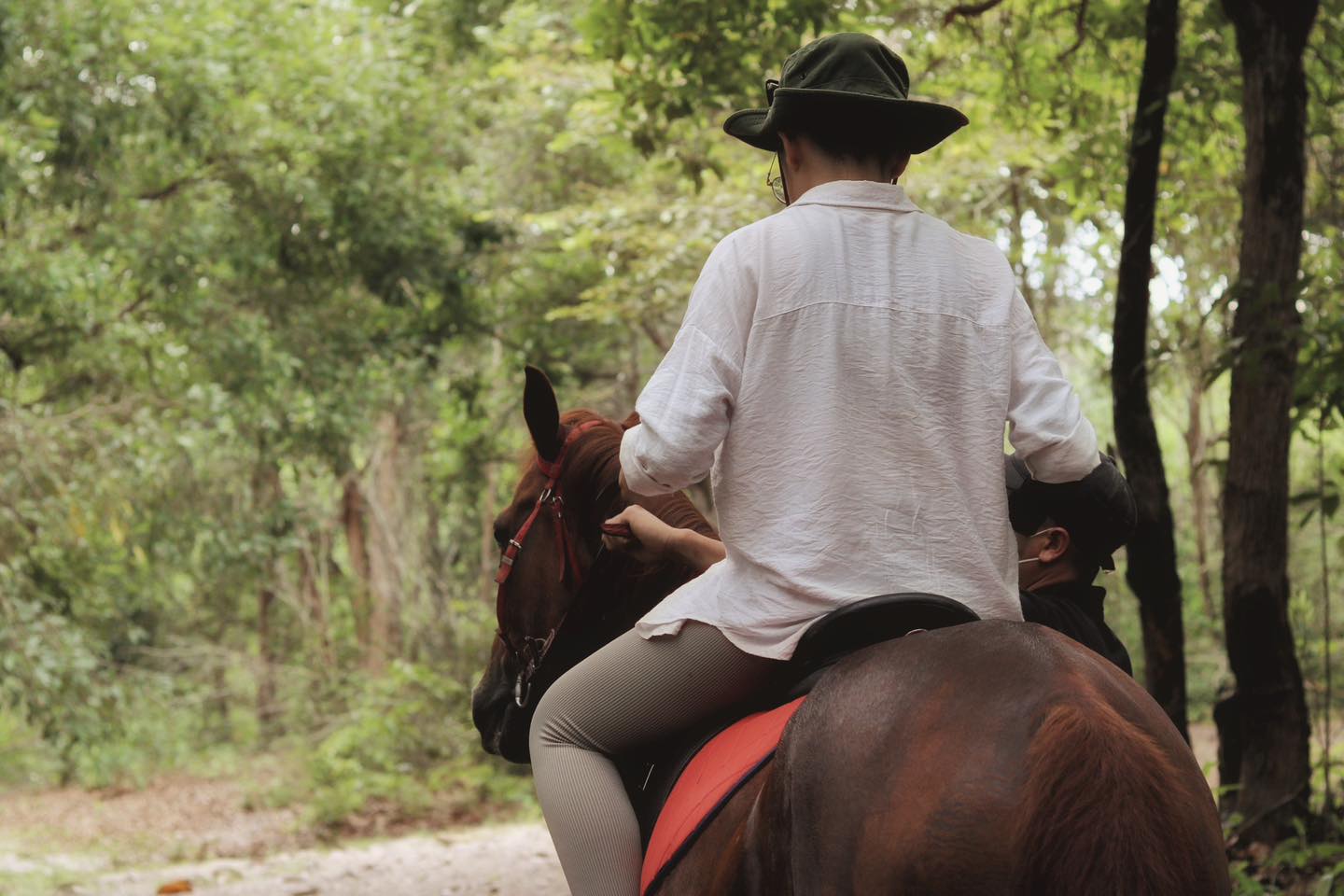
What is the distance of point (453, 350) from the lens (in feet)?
57.7

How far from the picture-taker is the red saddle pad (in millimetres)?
2018

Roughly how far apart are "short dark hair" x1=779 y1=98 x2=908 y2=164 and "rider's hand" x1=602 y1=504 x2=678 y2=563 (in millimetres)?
729

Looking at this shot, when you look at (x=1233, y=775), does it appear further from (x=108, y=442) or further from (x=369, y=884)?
(x=108, y=442)

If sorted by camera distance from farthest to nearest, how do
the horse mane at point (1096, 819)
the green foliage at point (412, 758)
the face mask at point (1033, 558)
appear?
the green foliage at point (412, 758) → the face mask at point (1033, 558) → the horse mane at point (1096, 819)

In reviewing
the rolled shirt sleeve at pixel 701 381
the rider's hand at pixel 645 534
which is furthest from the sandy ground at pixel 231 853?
the rolled shirt sleeve at pixel 701 381

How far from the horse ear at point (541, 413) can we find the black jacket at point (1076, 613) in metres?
0.96

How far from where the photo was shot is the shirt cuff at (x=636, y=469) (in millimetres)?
2107

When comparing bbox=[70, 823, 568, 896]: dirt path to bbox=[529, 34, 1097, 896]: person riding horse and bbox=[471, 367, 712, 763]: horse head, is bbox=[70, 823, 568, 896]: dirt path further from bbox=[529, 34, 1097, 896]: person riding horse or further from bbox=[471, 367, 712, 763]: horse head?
bbox=[529, 34, 1097, 896]: person riding horse

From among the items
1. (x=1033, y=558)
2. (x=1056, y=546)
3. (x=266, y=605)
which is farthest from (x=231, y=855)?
(x=1056, y=546)

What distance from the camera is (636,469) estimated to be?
213 centimetres

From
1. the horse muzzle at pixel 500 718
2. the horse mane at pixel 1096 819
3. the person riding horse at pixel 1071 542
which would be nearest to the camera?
the horse mane at pixel 1096 819

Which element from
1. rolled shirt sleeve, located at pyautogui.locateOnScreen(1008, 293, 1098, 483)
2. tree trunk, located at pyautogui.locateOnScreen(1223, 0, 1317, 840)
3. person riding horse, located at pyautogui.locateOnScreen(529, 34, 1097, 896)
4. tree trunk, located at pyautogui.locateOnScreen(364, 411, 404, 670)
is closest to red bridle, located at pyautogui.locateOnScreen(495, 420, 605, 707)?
person riding horse, located at pyautogui.locateOnScreen(529, 34, 1097, 896)

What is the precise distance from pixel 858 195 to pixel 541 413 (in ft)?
2.69

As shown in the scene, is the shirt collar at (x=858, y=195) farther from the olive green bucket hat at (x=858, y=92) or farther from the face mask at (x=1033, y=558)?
the face mask at (x=1033, y=558)
